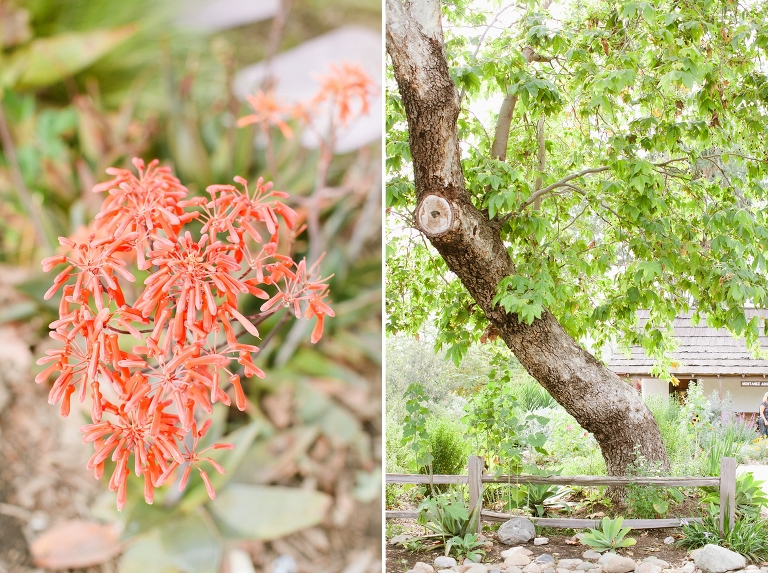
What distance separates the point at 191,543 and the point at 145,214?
584 mm

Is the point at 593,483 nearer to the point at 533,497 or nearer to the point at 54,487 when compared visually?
the point at 533,497

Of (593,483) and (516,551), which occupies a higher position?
(593,483)

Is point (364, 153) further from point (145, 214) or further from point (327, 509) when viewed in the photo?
point (327, 509)

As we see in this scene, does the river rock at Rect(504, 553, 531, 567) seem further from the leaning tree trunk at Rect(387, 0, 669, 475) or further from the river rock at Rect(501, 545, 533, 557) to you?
the leaning tree trunk at Rect(387, 0, 669, 475)

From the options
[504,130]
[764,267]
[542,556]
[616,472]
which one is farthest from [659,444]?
[504,130]

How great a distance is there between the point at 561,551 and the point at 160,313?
2.62 metres

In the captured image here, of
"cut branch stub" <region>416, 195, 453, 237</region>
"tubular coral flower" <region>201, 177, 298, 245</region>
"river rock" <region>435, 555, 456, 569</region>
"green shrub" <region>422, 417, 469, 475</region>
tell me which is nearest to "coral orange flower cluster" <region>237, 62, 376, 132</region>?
"tubular coral flower" <region>201, 177, 298, 245</region>

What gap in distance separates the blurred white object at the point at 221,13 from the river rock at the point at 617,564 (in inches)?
102

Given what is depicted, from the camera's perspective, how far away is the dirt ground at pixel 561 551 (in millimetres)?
2873

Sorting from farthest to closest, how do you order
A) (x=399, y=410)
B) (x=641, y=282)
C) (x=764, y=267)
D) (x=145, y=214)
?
(x=399, y=410), (x=641, y=282), (x=764, y=267), (x=145, y=214)

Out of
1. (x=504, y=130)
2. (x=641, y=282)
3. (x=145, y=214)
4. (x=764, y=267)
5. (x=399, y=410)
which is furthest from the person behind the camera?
(x=399, y=410)

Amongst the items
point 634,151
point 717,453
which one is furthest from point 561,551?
point 634,151

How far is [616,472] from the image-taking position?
3291mm

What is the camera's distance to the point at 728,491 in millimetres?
3025
